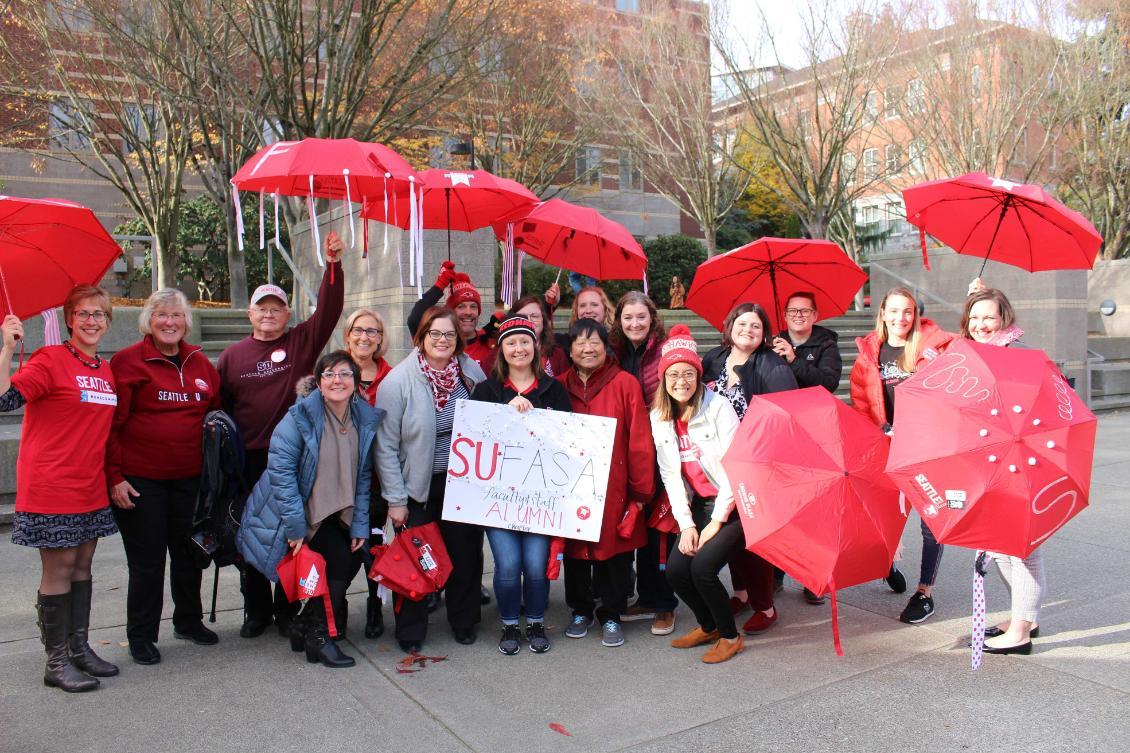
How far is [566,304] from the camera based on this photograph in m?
19.8

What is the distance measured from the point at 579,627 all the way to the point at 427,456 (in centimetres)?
125

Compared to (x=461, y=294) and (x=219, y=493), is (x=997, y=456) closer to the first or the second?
(x=461, y=294)

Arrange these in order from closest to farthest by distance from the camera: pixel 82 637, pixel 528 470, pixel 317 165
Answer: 1. pixel 82 637
2. pixel 528 470
3. pixel 317 165

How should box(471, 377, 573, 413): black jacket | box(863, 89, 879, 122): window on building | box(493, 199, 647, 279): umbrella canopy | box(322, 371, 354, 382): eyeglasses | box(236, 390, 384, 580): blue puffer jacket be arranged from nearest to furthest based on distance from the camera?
1. box(236, 390, 384, 580): blue puffer jacket
2. box(322, 371, 354, 382): eyeglasses
3. box(471, 377, 573, 413): black jacket
4. box(493, 199, 647, 279): umbrella canopy
5. box(863, 89, 879, 122): window on building

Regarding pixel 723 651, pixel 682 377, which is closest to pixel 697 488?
pixel 682 377

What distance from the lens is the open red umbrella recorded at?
3.77m

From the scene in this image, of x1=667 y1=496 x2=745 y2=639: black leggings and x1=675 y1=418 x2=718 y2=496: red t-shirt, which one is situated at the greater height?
x1=675 y1=418 x2=718 y2=496: red t-shirt

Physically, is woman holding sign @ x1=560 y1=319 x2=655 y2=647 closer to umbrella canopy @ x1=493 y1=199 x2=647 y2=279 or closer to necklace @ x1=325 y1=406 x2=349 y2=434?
necklace @ x1=325 y1=406 x2=349 y2=434

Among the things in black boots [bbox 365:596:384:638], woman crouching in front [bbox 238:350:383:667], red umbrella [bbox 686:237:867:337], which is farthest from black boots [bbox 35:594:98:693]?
red umbrella [bbox 686:237:867:337]

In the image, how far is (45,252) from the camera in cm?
427

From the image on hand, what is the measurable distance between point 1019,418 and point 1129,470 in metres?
6.69

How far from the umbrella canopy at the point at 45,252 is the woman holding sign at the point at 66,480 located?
27 centimetres

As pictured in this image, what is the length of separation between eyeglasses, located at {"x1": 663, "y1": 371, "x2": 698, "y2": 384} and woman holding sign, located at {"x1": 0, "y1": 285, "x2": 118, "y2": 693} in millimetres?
2720

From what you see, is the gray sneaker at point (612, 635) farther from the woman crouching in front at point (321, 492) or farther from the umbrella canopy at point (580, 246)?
the umbrella canopy at point (580, 246)
